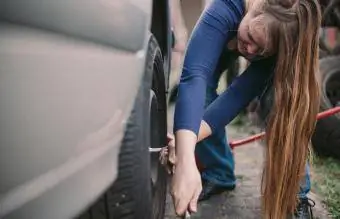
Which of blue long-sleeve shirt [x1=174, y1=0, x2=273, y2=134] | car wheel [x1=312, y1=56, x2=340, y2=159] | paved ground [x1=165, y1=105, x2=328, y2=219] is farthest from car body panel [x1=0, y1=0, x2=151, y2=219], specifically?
car wheel [x1=312, y1=56, x2=340, y2=159]

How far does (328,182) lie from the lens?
2336 millimetres

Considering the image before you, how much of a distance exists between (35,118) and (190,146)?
56cm

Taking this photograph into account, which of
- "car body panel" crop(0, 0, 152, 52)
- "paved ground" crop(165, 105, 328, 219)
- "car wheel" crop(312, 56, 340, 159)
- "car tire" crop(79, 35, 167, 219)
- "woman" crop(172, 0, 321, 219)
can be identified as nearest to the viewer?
"car body panel" crop(0, 0, 152, 52)

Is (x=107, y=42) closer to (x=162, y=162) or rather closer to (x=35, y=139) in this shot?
(x=35, y=139)

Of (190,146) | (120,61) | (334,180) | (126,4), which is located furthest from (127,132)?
(334,180)

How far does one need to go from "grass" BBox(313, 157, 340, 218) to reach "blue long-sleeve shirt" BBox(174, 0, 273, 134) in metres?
0.69

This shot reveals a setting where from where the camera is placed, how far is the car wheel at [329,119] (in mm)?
2495

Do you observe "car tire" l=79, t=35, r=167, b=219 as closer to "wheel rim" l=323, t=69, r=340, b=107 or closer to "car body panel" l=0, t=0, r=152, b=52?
"car body panel" l=0, t=0, r=152, b=52

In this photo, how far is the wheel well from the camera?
1.44 m

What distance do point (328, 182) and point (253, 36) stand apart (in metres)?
1.14

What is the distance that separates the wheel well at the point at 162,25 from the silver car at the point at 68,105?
44 cm

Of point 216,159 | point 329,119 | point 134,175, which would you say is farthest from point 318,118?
point 134,175

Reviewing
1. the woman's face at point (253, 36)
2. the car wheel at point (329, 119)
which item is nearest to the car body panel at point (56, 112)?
the woman's face at point (253, 36)

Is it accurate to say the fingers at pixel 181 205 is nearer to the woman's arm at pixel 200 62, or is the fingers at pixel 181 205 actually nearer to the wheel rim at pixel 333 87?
the woman's arm at pixel 200 62
